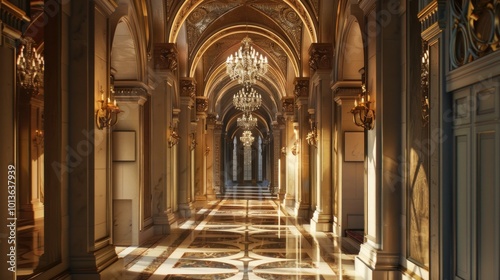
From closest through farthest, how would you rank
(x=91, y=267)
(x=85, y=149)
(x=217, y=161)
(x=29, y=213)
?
→ 1. (x=91, y=267)
2. (x=85, y=149)
3. (x=29, y=213)
4. (x=217, y=161)

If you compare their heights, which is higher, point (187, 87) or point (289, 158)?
point (187, 87)

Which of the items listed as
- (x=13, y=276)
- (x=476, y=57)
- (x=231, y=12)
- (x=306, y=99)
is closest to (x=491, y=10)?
(x=476, y=57)

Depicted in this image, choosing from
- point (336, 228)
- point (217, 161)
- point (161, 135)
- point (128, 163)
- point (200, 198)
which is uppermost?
point (161, 135)

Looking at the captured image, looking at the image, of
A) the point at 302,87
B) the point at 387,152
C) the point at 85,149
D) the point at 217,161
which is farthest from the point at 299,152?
the point at 217,161

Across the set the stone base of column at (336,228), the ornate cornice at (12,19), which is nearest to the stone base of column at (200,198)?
the stone base of column at (336,228)

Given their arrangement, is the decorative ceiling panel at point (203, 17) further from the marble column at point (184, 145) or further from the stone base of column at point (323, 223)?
the stone base of column at point (323, 223)

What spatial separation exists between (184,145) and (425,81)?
11.7m

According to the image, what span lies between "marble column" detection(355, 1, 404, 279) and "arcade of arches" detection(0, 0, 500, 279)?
19 millimetres

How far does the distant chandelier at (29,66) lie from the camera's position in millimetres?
11651

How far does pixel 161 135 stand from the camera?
1322 cm

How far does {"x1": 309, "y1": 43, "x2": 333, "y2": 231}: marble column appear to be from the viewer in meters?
13.5

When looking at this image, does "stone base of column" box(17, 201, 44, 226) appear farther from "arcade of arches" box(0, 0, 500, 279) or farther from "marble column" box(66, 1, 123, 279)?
"marble column" box(66, 1, 123, 279)

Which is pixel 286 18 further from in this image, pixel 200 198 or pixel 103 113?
pixel 103 113

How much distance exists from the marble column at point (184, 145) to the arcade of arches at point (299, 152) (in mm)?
71
